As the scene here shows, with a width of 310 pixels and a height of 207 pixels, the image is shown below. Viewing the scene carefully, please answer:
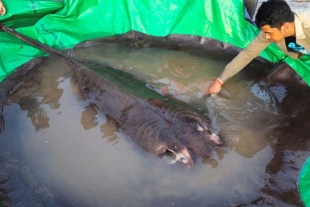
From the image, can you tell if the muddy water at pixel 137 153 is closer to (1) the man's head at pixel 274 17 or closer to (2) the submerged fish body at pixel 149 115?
(2) the submerged fish body at pixel 149 115

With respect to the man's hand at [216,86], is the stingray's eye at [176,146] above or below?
below

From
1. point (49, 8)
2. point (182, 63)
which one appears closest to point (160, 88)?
point (182, 63)

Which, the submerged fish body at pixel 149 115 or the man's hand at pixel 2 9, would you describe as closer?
the submerged fish body at pixel 149 115

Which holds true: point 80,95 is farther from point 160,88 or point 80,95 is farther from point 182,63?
point 182,63

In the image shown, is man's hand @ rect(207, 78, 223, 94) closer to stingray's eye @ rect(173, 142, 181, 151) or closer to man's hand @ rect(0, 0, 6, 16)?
stingray's eye @ rect(173, 142, 181, 151)

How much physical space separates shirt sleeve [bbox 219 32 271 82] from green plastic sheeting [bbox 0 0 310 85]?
59cm

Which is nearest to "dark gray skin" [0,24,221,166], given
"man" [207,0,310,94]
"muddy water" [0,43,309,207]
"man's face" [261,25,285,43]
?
"muddy water" [0,43,309,207]

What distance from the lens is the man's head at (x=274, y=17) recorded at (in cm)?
292

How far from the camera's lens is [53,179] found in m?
2.99

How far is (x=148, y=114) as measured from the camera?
327cm

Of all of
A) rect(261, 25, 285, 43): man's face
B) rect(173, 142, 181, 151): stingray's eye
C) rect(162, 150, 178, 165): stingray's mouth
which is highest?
rect(261, 25, 285, 43): man's face

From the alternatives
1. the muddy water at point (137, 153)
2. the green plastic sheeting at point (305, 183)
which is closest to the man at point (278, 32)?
the muddy water at point (137, 153)

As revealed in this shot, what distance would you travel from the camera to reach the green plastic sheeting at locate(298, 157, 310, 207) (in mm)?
2633

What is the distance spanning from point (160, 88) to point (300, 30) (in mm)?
1773
